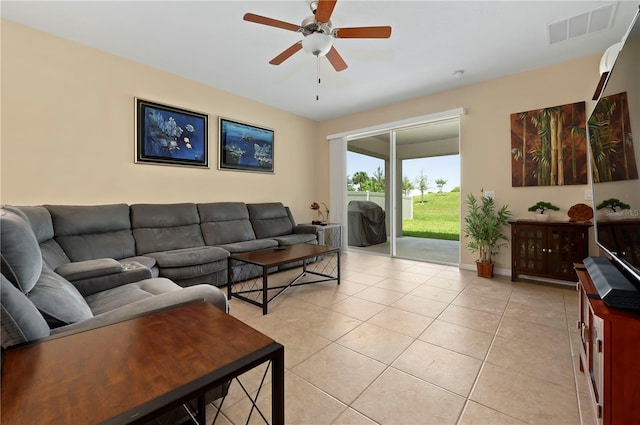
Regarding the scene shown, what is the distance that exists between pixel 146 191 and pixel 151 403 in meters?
3.44

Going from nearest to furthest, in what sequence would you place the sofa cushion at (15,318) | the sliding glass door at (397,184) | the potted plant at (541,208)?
the sofa cushion at (15,318), the potted plant at (541,208), the sliding glass door at (397,184)

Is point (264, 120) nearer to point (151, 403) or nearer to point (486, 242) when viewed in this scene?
point (486, 242)

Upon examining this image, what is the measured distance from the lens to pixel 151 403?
624 millimetres

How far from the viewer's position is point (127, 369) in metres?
0.75

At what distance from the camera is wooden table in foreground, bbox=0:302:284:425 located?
61 cm

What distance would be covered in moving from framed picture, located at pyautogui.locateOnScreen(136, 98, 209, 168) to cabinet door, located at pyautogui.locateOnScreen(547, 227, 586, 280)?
457 cm

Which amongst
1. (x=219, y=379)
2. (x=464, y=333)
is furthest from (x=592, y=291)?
(x=219, y=379)

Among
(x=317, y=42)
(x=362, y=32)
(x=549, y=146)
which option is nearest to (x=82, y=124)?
(x=317, y=42)

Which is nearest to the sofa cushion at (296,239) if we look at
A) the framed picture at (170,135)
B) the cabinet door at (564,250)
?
the framed picture at (170,135)

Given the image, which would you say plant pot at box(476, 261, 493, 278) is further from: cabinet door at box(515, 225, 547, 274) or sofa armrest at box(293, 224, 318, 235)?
sofa armrest at box(293, 224, 318, 235)

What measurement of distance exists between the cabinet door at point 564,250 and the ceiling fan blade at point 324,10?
328 centimetres

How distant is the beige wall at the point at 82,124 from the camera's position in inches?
101

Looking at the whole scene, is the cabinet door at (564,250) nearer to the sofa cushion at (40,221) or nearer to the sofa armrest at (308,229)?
the sofa armrest at (308,229)

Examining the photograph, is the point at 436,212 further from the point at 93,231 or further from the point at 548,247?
the point at 93,231
